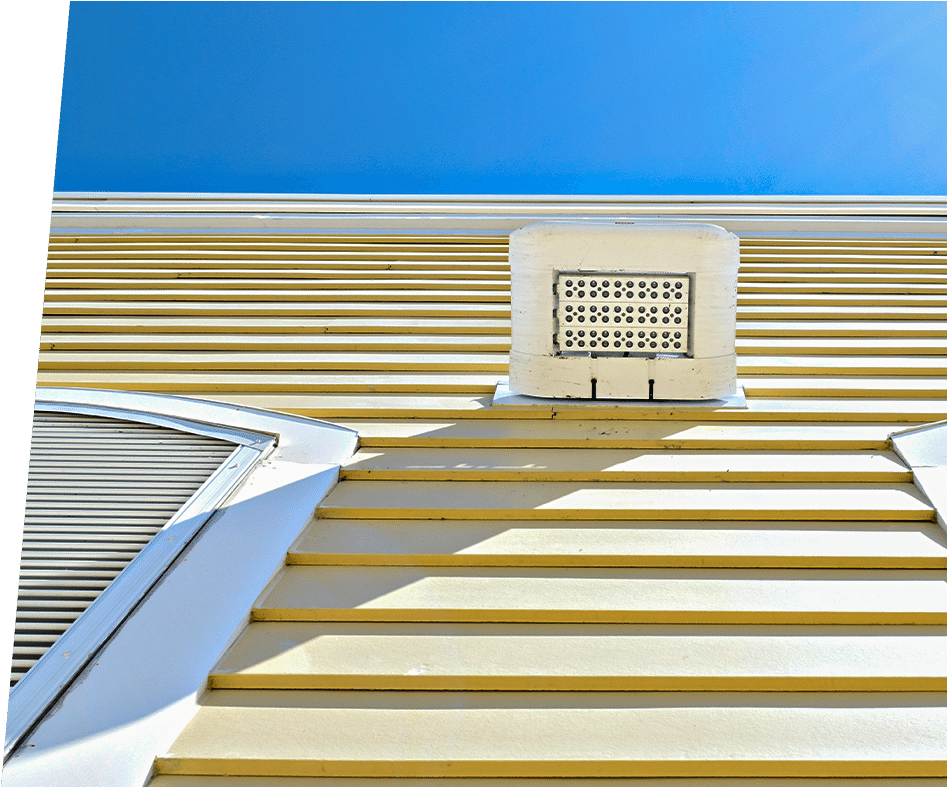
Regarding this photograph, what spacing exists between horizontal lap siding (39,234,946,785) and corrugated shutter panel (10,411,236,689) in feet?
1.38

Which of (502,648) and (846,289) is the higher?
(846,289)

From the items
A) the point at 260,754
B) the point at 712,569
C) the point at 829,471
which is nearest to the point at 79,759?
the point at 260,754

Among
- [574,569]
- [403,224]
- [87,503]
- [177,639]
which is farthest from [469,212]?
[177,639]

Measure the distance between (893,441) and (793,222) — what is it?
131 inches

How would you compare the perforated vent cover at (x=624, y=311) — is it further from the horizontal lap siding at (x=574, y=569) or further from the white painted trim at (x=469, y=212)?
the white painted trim at (x=469, y=212)

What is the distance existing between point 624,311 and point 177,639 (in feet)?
6.42

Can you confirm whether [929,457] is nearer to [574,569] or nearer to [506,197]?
[574,569]

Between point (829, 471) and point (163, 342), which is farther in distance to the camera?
point (163, 342)

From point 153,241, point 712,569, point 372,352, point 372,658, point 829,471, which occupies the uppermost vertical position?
point 153,241

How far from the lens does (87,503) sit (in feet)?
7.54

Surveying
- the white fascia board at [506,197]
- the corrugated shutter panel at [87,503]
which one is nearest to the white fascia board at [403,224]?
the white fascia board at [506,197]

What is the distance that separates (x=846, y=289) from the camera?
168 inches

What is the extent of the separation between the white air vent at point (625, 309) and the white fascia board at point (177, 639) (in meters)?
0.89

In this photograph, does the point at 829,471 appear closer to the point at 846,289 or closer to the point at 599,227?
the point at 599,227
